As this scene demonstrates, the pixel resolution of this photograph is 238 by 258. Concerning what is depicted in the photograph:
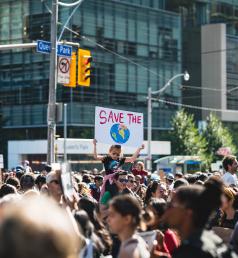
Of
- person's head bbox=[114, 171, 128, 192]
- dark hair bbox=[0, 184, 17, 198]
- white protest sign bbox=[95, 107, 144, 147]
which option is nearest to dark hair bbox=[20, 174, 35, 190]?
dark hair bbox=[0, 184, 17, 198]

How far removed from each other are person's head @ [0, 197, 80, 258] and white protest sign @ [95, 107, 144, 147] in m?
10.9

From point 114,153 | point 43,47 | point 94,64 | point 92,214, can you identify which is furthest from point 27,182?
point 94,64

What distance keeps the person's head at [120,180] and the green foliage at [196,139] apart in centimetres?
4455

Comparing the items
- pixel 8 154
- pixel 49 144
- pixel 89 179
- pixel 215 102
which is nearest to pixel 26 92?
pixel 8 154

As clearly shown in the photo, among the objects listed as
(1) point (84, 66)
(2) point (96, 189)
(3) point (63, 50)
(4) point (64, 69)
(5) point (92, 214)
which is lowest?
(2) point (96, 189)

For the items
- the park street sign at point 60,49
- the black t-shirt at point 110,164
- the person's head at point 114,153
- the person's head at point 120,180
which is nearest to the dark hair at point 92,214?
the person's head at point 120,180

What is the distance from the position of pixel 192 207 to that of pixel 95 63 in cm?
5528

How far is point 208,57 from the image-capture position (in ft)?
245

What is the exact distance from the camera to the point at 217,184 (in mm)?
4801

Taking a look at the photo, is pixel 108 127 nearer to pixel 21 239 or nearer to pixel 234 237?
pixel 234 237

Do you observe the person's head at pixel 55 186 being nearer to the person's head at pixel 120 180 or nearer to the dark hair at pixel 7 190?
the dark hair at pixel 7 190

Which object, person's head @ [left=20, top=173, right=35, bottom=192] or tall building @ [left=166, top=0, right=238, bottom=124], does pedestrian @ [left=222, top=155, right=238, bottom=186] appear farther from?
tall building @ [left=166, top=0, right=238, bottom=124]

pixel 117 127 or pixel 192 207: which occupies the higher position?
pixel 117 127

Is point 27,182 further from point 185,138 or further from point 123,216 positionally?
point 185,138
